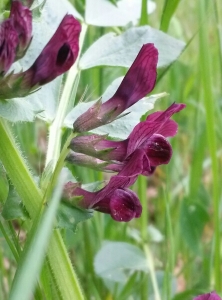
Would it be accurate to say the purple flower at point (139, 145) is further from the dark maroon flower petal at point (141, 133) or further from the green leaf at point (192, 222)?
the green leaf at point (192, 222)

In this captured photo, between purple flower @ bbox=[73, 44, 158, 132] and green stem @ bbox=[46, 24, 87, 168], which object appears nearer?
purple flower @ bbox=[73, 44, 158, 132]

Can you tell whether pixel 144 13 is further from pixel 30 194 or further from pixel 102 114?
pixel 30 194

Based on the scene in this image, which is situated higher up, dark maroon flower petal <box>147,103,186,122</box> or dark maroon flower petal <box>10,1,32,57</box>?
dark maroon flower petal <box>10,1,32,57</box>

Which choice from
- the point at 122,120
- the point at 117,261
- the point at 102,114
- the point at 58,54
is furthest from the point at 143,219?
the point at 58,54

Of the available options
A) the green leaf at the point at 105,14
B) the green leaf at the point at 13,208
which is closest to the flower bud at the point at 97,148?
the green leaf at the point at 13,208

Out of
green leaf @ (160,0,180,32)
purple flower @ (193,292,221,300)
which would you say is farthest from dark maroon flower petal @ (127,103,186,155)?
green leaf @ (160,0,180,32)

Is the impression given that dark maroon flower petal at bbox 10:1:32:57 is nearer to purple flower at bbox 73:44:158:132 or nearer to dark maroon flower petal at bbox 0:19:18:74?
dark maroon flower petal at bbox 0:19:18:74
